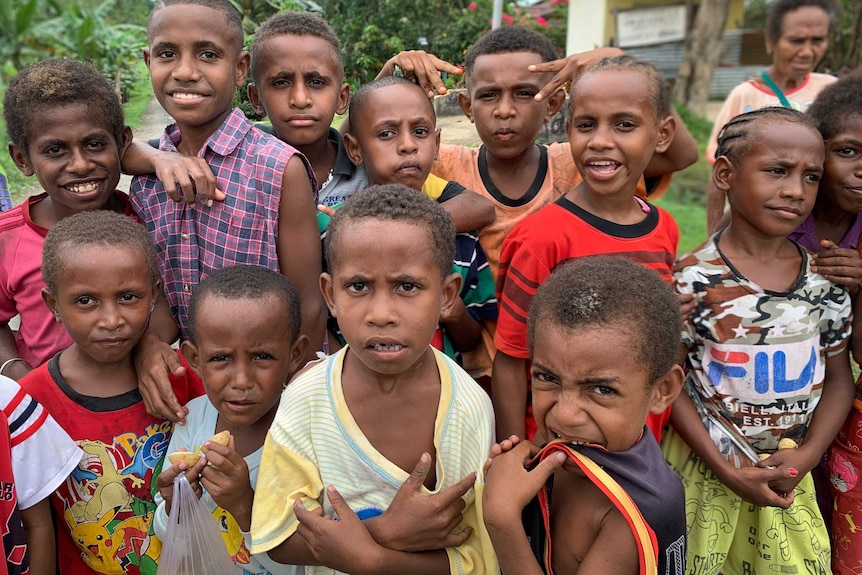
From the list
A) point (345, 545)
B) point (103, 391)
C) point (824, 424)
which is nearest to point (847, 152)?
point (824, 424)

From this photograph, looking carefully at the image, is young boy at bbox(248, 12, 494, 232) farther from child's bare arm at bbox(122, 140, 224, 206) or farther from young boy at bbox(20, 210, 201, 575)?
young boy at bbox(20, 210, 201, 575)

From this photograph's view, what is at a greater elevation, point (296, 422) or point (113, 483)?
point (296, 422)

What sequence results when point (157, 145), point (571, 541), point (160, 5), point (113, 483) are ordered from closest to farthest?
1. point (571, 541)
2. point (113, 483)
3. point (160, 5)
4. point (157, 145)

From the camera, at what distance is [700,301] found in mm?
2232

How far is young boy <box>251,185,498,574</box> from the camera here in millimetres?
1796

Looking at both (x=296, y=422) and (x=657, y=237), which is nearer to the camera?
(x=296, y=422)

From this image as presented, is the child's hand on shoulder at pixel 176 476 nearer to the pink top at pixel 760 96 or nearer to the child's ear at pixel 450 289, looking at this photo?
the child's ear at pixel 450 289

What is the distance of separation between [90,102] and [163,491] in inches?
50.0

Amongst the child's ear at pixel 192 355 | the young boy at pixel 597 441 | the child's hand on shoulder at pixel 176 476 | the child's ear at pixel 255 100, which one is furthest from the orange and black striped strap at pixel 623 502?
the child's ear at pixel 255 100

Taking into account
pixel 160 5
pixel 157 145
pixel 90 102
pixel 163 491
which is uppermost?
pixel 160 5

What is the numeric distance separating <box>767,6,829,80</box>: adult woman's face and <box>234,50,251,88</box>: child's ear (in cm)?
311

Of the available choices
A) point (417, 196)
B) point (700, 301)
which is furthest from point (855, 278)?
point (417, 196)

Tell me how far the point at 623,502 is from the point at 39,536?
1.55m

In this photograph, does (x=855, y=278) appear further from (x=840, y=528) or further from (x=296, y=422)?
(x=296, y=422)
